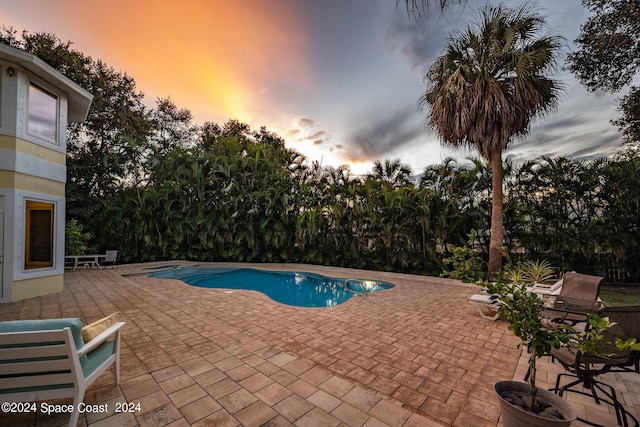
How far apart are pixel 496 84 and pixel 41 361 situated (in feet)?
30.8

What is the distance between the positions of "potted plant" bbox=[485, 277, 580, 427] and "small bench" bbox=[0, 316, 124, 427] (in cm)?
311

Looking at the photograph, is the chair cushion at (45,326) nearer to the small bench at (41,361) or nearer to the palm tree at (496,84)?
the small bench at (41,361)

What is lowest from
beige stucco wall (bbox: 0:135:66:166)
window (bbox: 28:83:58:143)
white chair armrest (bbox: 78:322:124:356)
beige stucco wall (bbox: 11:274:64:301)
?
beige stucco wall (bbox: 11:274:64:301)

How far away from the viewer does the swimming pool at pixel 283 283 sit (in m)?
7.71

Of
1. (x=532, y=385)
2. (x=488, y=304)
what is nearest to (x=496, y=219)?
(x=488, y=304)

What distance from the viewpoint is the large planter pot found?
162cm

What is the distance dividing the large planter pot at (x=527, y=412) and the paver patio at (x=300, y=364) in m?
0.45

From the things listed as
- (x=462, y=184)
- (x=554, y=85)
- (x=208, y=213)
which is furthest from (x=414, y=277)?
(x=208, y=213)

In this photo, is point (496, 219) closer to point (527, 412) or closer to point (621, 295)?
point (621, 295)

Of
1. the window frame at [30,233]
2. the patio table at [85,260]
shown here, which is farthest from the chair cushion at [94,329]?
the patio table at [85,260]

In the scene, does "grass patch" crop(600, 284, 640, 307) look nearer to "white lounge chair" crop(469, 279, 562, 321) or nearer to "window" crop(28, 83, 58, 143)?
"white lounge chair" crop(469, 279, 562, 321)

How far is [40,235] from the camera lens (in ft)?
21.4

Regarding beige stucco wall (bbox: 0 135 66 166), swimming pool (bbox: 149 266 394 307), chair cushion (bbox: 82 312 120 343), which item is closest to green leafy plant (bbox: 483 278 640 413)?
chair cushion (bbox: 82 312 120 343)

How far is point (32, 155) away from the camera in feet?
19.9
